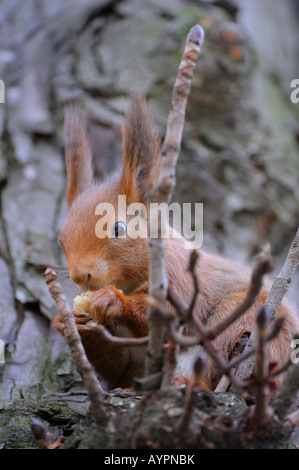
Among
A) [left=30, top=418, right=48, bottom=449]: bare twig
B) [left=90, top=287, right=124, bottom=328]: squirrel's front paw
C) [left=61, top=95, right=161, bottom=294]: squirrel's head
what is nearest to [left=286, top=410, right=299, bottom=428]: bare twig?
[left=30, top=418, right=48, bottom=449]: bare twig

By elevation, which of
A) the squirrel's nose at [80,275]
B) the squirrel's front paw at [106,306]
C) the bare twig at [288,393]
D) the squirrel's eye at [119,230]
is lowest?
the squirrel's front paw at [106,306]

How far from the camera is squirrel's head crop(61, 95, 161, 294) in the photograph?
2357mm

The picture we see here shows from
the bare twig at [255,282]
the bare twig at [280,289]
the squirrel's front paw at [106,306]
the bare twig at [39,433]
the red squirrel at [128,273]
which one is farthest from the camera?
the red squirrel at [128,273]

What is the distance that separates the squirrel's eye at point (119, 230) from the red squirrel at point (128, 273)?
0.8 inches

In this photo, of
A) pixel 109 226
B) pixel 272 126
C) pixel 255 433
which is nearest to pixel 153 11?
pixel 272 126

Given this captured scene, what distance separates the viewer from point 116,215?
2.55 meters

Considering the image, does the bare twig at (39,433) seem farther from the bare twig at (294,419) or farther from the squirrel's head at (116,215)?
the squirrel's head at (116,215)

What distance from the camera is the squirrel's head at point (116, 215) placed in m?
2.36

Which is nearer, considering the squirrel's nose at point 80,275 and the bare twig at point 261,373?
the bare twig at point 261,373

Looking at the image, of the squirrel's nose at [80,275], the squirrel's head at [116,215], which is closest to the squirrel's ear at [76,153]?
the squirrel's head at [116,215]

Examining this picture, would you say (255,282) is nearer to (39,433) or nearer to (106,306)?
(39,433)

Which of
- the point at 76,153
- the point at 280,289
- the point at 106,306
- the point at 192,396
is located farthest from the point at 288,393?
the point at 76,153

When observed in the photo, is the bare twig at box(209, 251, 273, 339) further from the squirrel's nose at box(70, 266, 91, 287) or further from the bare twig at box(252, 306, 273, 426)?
the squirrel's nose at box(70, 266, 91, 287)

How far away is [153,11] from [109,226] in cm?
248
